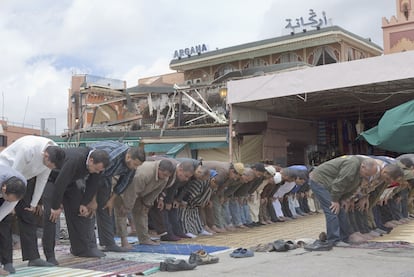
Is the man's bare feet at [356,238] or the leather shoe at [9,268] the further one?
the man's bare feet at [356,238]

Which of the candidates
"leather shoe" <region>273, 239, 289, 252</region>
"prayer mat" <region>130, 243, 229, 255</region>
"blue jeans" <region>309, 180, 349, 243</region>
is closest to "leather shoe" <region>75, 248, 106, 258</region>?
"prayer mat" <region>130, 243, 229, 255</region>

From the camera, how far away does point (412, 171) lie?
28.7 ft

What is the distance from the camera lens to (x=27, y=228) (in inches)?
212

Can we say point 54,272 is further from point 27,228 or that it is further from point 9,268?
point 27,228

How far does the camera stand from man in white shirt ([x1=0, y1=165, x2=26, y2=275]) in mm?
4574

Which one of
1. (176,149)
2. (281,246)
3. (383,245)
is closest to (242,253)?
(281,246)

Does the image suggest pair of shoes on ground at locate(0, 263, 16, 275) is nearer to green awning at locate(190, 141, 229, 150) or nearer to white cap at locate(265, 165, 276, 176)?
white cap at locate(265, 165, 276, 176)

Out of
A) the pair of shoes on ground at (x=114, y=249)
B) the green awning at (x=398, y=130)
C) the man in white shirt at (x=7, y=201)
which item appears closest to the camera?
the man in white shirt at (x=7, y=201)

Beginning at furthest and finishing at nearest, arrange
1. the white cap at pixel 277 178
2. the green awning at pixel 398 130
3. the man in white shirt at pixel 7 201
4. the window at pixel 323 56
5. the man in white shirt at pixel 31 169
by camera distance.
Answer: the window at pixel 323 56, the green awning at pixel 398 130, the white cap at pixel 277 178, the man in white shirt at pixel 31 169, the man in white shirt at pixel 7 201

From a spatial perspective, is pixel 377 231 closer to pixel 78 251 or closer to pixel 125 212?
pixel 125 212

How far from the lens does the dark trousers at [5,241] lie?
5074mm

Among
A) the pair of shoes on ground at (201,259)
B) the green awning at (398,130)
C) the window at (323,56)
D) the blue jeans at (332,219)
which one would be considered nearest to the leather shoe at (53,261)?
the pair of shoes on ground at (201,259)

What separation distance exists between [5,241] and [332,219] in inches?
158

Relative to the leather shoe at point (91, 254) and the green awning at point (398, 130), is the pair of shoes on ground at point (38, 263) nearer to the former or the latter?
the leather shoe at point (91, 254)
